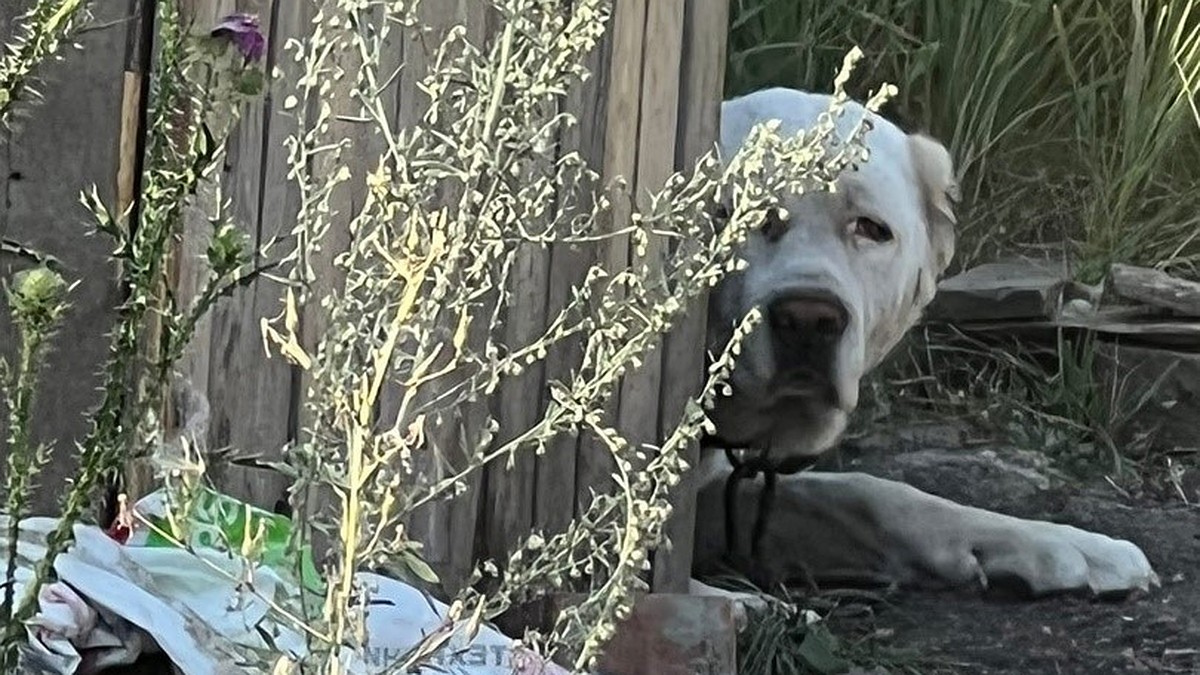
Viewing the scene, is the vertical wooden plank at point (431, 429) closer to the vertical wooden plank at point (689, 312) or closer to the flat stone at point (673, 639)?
the flat stone at point (673, 639)

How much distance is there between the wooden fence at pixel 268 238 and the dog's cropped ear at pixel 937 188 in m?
0.53

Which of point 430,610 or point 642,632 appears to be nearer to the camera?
point 430,610

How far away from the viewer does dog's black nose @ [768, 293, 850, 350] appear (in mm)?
2754

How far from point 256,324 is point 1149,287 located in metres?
1.58

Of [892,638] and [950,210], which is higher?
[950,210]

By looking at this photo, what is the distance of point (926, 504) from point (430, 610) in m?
1.21

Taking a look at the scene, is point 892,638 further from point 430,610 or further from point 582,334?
point 430,610

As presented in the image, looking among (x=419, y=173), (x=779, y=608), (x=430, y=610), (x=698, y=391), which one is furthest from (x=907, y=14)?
(x=419, y=173)

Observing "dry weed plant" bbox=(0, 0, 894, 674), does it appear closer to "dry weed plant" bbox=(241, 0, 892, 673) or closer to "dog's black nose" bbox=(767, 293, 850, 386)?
"dry weed plant" bbox=(241, 0, 892, 673)

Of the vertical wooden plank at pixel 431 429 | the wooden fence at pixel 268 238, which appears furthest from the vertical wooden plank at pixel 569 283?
the vertical wooden plank at pixel 431 429

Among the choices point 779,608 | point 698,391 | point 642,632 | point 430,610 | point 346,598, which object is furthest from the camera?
point 779,608

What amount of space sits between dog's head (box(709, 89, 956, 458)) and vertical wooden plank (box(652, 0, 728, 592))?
126 mm

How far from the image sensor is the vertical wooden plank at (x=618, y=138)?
2.47m

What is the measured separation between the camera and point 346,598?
3.75 feet
